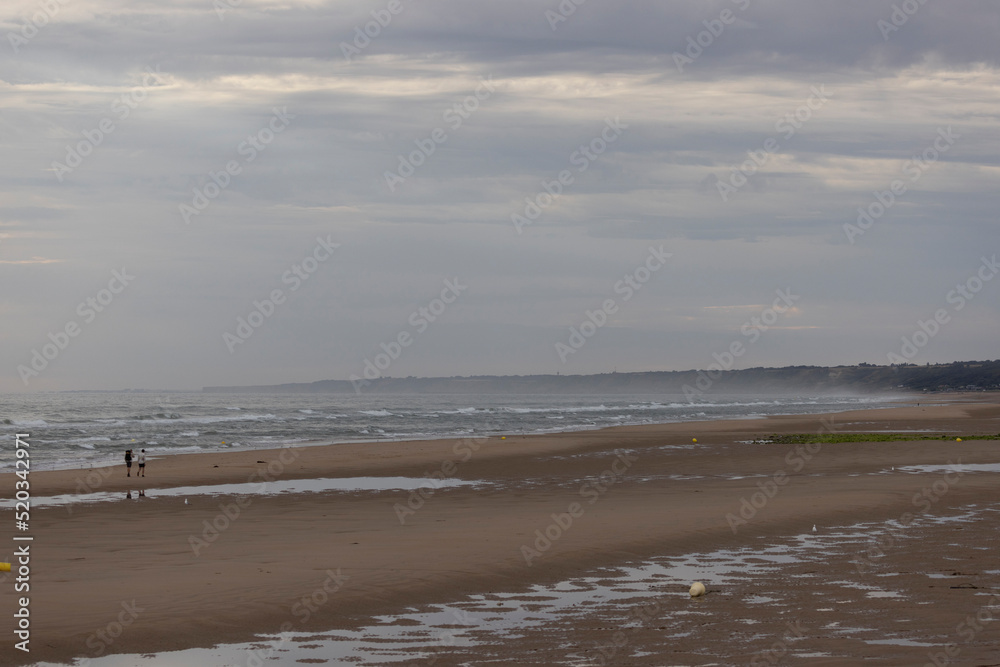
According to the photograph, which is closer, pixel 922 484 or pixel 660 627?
pixel 660 627

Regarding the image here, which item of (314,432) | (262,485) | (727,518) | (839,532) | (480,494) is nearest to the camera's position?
(839,532)

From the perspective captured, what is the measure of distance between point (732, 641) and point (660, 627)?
0.92 meters

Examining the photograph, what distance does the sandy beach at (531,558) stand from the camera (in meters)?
9.63

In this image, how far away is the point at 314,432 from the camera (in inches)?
2325

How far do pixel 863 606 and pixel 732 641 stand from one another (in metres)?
2.37

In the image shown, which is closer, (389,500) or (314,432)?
(389,500)

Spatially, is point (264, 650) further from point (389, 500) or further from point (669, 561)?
point (389, 500)

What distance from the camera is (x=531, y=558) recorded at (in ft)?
47.6

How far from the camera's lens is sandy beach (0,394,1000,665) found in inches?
379

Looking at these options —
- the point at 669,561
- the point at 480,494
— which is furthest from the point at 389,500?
the point at 669,561

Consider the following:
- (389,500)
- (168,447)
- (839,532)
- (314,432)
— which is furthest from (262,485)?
(314,432)

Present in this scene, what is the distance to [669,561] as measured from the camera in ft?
47.2

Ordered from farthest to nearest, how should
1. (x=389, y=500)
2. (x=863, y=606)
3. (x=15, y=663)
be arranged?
(x=389, y=500), (x=863, y=606), (x=15, y=663)

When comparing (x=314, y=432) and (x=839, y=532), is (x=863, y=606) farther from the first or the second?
(x=314, y=432)
